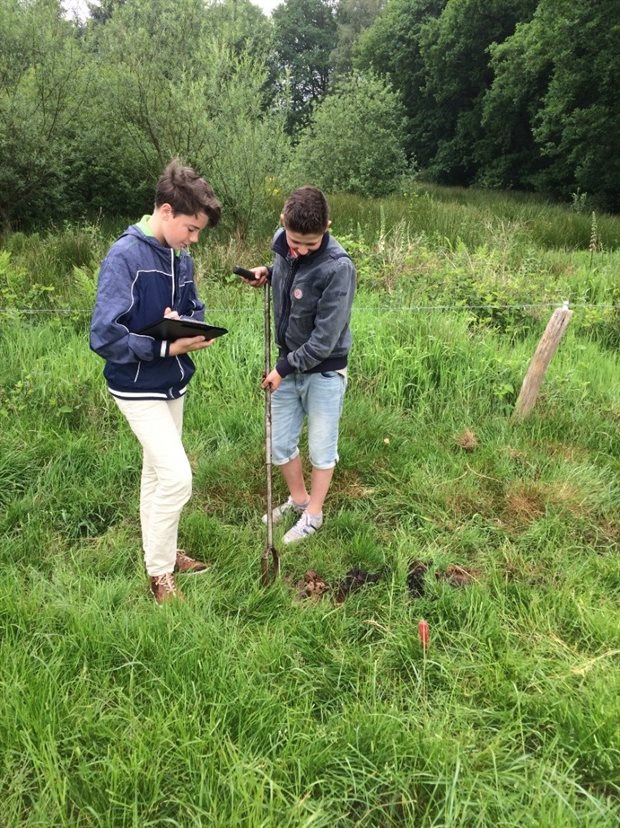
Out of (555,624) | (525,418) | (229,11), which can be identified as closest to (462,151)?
(229,11)

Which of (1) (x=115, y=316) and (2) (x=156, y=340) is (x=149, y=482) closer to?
(2) (x=156, y=340)

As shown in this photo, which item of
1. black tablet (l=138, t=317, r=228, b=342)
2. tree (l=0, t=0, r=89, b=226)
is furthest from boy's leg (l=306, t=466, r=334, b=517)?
tree (l=0, t=0, r=89, b=226)

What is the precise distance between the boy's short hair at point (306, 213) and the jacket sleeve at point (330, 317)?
22 centimetres

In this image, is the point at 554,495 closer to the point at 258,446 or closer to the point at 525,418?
the point at 525,418

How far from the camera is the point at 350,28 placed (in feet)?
139

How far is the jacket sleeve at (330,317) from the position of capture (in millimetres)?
2697

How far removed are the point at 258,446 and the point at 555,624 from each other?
2.05 metres

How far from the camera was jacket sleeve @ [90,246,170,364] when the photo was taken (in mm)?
2217

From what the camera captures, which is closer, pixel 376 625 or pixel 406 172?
pixel 376 625

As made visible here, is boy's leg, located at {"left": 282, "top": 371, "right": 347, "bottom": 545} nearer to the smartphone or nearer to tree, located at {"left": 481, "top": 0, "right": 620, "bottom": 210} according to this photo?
the smartphone

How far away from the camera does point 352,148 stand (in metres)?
15.3

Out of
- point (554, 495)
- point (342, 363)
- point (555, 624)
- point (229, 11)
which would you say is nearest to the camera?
point (555, 624)

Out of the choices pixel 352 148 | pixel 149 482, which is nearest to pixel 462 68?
pixel 352 148

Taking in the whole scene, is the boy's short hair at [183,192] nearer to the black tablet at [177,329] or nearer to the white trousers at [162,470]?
the black tablet at [177,329]
